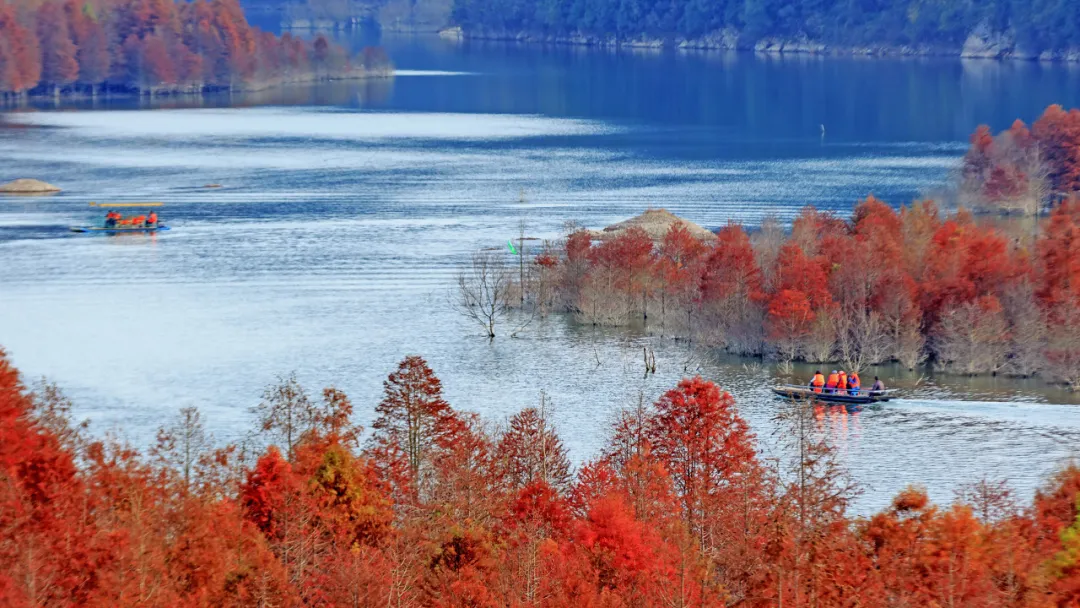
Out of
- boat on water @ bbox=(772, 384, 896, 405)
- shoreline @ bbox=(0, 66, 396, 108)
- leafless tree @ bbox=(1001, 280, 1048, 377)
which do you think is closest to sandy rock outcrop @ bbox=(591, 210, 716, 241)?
leafless tree @ bbox=(1001, 280, 1048, 377)

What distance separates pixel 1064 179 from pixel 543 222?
30617 mm

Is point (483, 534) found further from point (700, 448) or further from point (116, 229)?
point (116, 229)

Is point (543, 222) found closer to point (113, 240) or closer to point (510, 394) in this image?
point (113, 240)

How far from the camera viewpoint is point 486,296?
220 feet

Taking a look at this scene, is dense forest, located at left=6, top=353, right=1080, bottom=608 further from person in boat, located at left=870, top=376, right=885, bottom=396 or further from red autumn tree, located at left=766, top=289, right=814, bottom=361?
red autumn tree, located at left=766, top=289, right=814, bottom=361

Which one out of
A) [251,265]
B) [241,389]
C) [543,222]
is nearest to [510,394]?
[241,389]

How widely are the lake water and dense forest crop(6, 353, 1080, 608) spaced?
30.0 feet

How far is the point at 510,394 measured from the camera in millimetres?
54125

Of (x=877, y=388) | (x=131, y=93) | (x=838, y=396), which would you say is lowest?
(x=838, y=396)

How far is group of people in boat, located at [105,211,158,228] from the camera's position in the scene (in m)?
88.4

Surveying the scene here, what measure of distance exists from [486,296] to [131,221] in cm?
2973

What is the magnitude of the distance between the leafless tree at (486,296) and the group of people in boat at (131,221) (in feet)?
79.0

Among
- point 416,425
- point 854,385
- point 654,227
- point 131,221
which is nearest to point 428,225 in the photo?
point 654,227

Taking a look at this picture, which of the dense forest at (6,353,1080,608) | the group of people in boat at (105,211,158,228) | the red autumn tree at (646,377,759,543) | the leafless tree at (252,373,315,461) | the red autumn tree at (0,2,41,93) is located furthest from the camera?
the red autumn tree at (0,2,41,93)
